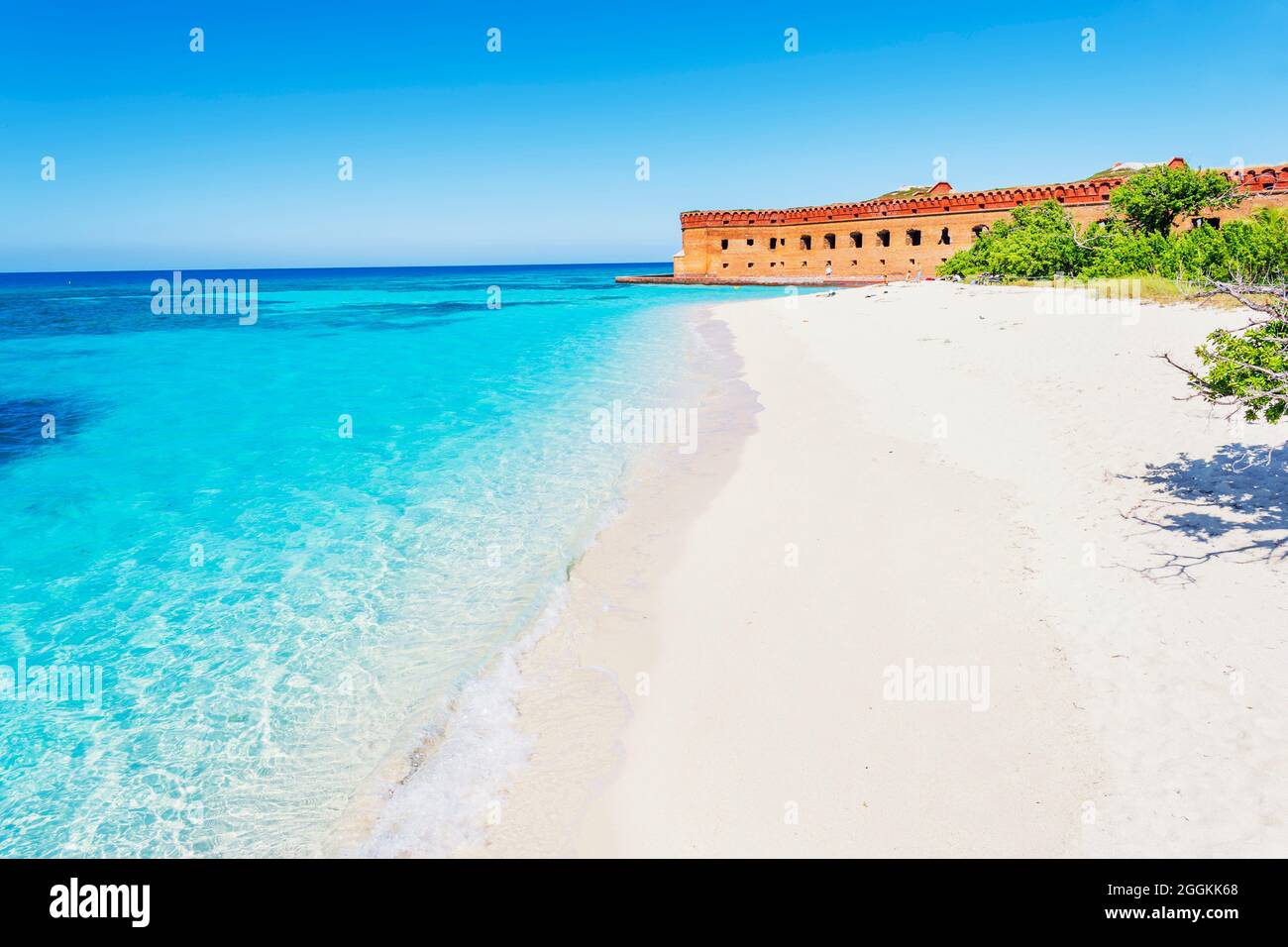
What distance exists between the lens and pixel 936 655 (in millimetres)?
5641

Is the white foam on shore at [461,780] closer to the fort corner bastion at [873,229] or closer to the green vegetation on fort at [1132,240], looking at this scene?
the green vegetation on fort at [1132,240]

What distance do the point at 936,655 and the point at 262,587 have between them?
7384 millimetres

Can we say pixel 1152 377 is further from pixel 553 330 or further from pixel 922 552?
pixel 553 330

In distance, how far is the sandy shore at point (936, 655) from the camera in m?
4.13

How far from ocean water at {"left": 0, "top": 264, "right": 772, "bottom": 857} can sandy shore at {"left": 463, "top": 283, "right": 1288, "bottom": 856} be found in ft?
3.17

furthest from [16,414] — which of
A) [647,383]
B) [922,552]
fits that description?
[922,552]

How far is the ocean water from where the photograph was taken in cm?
500

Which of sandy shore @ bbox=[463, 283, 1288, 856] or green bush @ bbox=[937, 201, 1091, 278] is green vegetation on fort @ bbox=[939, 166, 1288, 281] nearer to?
green bush @ bbox=[937, 201, 1091, 278]

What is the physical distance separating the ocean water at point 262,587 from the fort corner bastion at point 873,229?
42487mm
